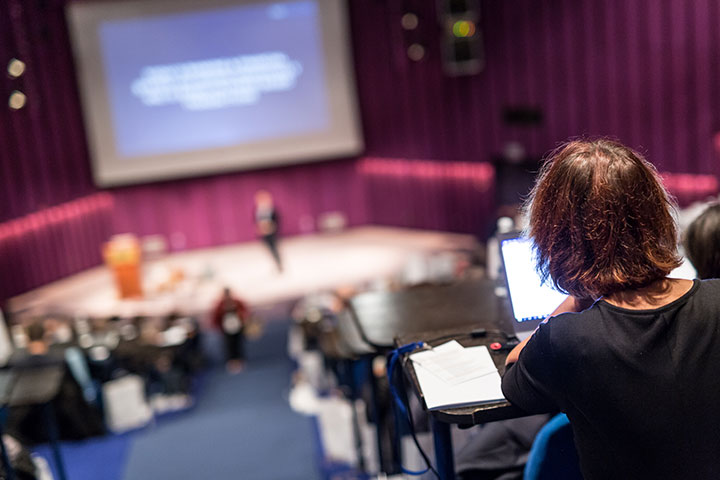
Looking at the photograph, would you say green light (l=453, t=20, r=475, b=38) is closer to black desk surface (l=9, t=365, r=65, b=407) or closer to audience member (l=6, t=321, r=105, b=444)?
audience member (l=6, t=321, r=105, b=444)

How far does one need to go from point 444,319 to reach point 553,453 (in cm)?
84

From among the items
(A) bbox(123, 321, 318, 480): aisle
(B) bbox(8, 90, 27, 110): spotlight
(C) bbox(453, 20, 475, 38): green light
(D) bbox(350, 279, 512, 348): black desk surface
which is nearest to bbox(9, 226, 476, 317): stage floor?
(A) bbox(123, 321, 318, 480): aisle

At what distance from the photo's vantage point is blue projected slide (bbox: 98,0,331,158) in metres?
10.9

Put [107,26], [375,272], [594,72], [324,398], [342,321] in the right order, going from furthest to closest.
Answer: [107,26]
[375,272]
[594,72]
[324,398]
[342,321]

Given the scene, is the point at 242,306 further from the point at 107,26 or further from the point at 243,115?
the point at 107,26

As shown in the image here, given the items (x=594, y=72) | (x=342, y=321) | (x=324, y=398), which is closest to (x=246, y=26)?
(x=594, y=72)

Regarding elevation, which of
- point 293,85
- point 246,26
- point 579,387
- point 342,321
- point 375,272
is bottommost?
point 375,272

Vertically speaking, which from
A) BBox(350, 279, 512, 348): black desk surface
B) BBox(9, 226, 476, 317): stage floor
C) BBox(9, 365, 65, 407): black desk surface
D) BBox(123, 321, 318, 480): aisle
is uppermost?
BBox(350, 279, 512, 348): black desk surface

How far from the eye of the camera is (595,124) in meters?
9.25

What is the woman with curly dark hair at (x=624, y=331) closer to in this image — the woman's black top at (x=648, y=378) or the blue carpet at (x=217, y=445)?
the woman's black top at (x=648, y=378)

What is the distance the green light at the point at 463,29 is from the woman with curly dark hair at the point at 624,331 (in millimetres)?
8791

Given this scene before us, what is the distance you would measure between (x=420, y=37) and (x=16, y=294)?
6.20 meters

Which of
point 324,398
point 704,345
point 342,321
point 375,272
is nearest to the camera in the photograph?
point 704,345

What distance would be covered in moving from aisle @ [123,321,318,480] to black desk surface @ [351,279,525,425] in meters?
2.55
